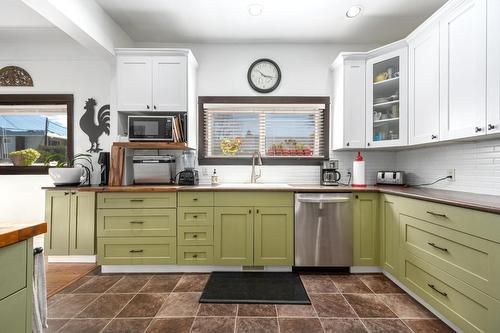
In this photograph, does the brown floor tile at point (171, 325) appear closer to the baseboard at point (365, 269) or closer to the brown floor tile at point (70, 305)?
the brown floor tile at point (70, 305)

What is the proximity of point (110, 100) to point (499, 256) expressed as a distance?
13.0 feet

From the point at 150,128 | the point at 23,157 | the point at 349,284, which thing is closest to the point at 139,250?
the point at 150,128

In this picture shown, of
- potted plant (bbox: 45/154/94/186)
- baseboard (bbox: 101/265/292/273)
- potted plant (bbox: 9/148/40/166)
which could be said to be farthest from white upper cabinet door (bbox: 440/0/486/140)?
potted plant (bbox: 9/148/40/166)

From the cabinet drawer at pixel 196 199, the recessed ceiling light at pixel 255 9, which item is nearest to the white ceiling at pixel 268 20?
the recessed ceiling light at pixel 255 9

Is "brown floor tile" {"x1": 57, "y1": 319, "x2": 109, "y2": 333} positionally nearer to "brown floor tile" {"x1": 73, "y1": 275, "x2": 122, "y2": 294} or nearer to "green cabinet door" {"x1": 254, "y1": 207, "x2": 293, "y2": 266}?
"brown floor tile" {"x1": 73, "y1": 275, "x2": 122, "y2": 294}

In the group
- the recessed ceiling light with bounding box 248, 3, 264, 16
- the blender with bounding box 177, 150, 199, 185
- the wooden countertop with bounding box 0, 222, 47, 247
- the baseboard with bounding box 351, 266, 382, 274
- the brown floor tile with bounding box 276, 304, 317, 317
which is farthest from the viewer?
the blender with bounding box 177, 150, 199, 185

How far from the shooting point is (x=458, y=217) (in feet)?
5.57

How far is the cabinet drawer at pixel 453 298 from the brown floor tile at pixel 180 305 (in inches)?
71.8

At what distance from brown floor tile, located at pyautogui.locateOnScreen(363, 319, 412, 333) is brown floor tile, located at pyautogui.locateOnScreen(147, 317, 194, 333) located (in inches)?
51.8

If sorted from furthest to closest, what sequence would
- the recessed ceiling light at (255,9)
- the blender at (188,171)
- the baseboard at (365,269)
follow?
the blender at (188,171), the baseboard at (365,269), the recessed ceiling light at (255,9)

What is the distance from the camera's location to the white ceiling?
2631 millimetres

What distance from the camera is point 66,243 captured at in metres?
2.82

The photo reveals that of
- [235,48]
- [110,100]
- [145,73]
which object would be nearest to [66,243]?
[110,100]

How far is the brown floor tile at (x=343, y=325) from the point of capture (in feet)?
5.95
